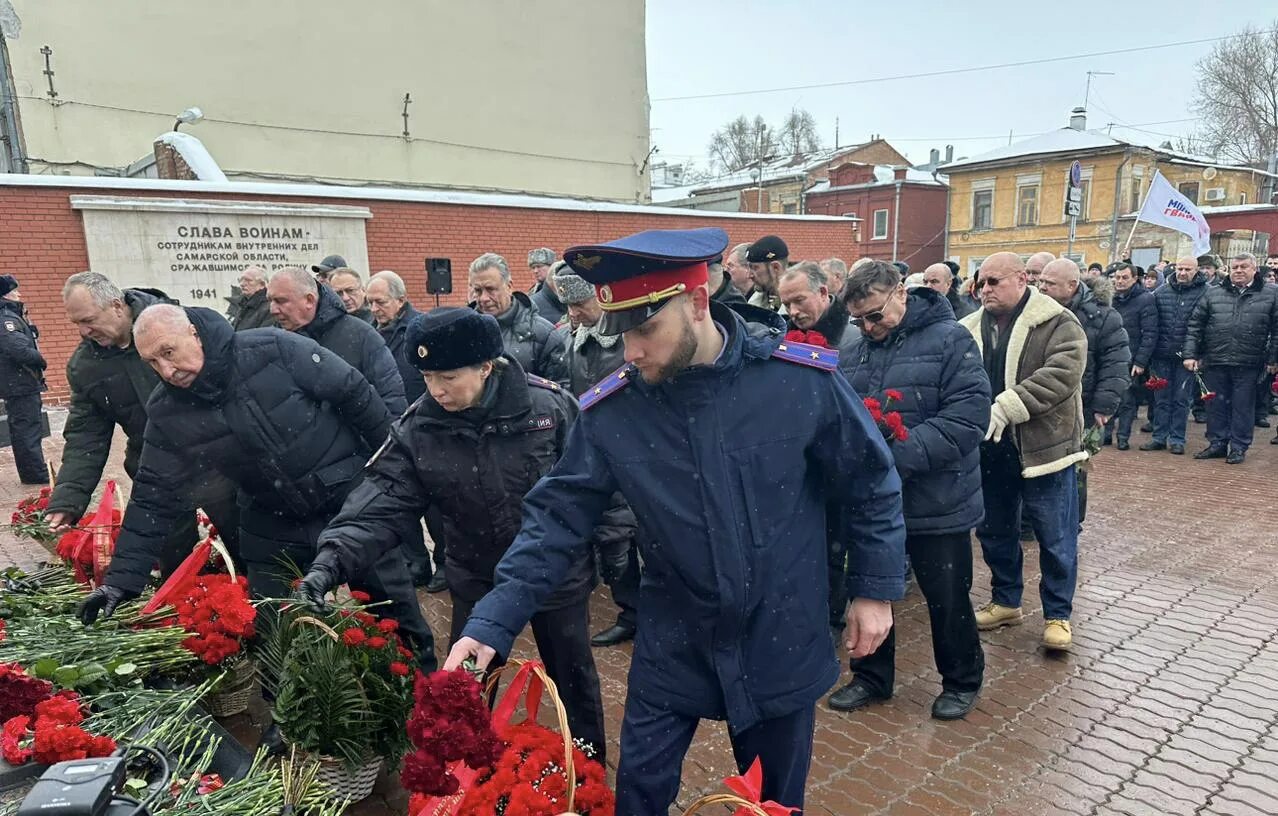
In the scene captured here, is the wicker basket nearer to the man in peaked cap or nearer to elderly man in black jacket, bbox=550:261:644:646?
the man in peaked cap

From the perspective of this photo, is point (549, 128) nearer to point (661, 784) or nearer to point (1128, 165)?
point (661, 784)

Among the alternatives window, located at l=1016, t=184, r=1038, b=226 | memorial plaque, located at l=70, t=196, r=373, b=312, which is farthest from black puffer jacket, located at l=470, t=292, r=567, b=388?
window, located at l=1016, t=184, r=1038, b=226

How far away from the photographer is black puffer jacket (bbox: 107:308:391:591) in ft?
11.4

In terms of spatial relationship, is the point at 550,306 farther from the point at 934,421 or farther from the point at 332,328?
the point at 934,421

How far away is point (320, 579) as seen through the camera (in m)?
2.81

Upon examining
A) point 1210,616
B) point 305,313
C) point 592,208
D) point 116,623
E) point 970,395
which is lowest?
point 1210,616

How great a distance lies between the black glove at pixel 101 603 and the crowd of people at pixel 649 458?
12mm

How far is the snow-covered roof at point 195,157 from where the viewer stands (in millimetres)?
14234

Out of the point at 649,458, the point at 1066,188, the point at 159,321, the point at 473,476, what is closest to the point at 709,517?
the point at 649,458

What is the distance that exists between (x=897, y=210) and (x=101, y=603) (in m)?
41.9

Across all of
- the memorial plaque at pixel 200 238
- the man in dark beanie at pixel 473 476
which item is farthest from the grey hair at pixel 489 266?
the memorial plaque at pixel 200 238

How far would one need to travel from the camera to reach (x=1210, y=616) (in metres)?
5.00

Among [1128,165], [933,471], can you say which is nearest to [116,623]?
[933,471]

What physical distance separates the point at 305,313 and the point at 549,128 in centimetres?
2050
